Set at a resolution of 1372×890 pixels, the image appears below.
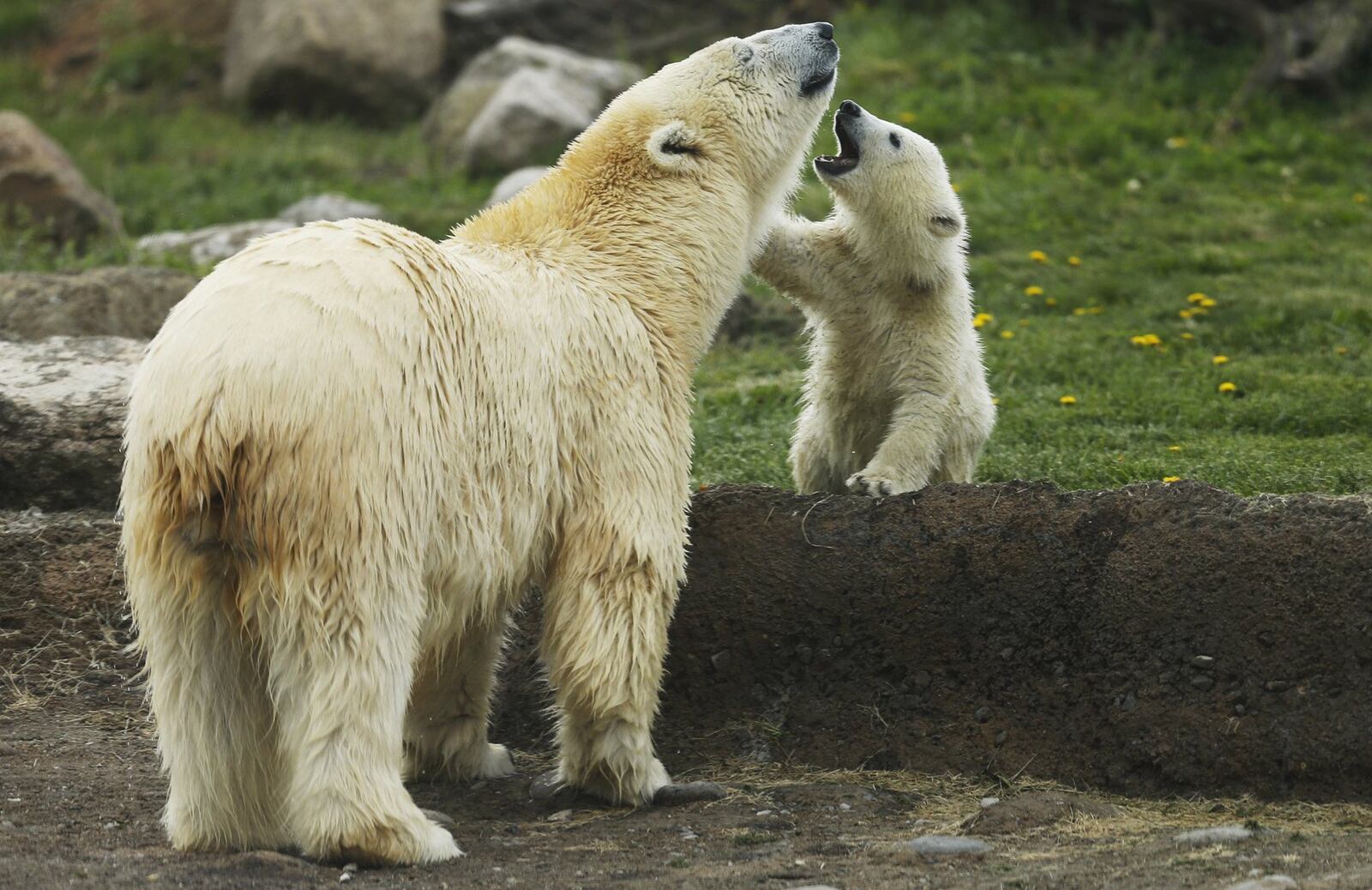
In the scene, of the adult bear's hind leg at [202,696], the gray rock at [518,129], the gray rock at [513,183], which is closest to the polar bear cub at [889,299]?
the adult bear's hind leg at [202,696]

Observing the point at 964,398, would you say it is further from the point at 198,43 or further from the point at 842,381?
the point at 198,43

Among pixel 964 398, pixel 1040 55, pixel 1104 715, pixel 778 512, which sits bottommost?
pixel 1104 715

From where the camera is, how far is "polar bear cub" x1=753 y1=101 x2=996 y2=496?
18.4 ft

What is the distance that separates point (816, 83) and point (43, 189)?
24.6 feet

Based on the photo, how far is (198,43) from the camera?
1488cm

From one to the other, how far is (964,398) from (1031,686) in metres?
1.23

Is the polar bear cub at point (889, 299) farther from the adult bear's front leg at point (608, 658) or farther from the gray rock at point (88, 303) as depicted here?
the gray rock at point (88, 303)

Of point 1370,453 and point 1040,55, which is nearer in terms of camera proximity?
point 1370,453

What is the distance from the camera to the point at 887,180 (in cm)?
567

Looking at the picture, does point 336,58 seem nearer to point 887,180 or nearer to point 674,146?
point 887,180

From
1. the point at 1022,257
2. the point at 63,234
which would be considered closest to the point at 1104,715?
the point at 1022,257

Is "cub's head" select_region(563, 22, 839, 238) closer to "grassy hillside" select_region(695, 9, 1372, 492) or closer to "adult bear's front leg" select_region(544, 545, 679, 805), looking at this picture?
"adult bear's front leg" select_region(544, 545, 679, 805)

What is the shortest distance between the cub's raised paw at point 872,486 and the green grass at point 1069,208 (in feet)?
4.68

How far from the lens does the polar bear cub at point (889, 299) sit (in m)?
5.62
